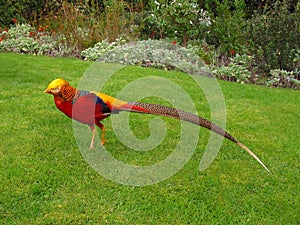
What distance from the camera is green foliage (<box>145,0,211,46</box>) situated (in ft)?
30.8

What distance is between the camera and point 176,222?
10.7 ft

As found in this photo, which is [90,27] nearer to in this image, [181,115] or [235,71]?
[235,71]

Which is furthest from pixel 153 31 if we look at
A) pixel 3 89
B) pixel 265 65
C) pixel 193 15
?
pixel 3 89

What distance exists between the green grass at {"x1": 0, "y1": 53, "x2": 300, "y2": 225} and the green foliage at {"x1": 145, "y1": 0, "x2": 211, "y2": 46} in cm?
408

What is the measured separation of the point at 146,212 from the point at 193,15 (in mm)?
6815

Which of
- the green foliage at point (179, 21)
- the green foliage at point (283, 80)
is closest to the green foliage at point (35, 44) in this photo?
the green foliage at point (179, 21)

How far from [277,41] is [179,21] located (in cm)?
226

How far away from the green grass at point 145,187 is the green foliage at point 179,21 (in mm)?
4080

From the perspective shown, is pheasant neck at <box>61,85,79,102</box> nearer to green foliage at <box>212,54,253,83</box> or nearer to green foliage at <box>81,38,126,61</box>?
green foliage at <box>212,54,253,83</box>

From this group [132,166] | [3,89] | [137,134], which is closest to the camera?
[132,166]

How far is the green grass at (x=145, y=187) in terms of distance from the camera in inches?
131

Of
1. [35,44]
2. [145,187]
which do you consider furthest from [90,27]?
[145,187]

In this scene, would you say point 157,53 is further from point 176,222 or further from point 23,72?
point 176,222

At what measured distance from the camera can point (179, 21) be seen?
30.6ft
